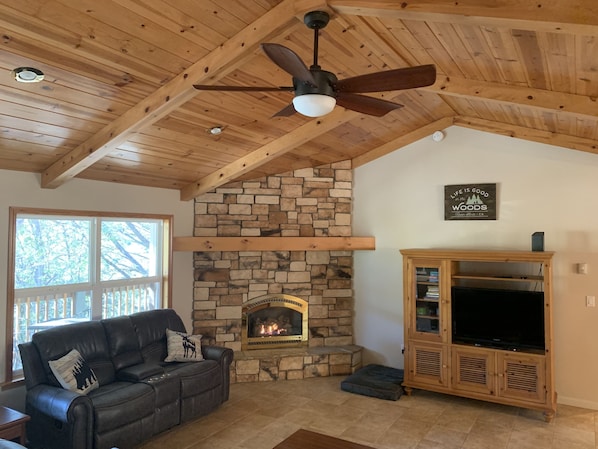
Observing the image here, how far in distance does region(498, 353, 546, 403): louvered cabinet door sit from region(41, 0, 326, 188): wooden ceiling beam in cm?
400

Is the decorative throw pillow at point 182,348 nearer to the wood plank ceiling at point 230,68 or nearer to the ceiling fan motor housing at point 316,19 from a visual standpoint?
the wood plank ceiling at point 230,68

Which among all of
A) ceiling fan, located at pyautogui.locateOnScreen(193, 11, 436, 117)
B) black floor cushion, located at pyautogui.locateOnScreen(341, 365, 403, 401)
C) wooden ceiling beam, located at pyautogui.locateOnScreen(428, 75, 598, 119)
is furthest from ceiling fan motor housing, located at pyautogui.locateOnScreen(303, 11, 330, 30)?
black floor cushion, located at pyautogui.locateOnScreen(341, 365, 403, 401)

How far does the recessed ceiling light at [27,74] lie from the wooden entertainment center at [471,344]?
13.2 ft

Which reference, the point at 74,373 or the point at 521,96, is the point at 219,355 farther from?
the point at 521,96

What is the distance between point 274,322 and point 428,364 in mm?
2146

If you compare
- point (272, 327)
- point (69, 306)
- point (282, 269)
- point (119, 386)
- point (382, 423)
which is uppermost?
point (282, 269)

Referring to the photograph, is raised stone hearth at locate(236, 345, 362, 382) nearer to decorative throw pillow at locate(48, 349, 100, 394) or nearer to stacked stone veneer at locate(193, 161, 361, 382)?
stacked stone veneer at locate(193, 161, 361, 382)

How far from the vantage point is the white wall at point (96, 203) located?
3988 mm

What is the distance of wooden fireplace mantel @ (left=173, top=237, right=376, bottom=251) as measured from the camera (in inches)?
221

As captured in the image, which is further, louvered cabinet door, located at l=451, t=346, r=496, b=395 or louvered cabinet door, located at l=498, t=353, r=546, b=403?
louvered cabinet door, located at l=451, t=346, r=496, b=395

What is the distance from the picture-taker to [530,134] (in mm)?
5066

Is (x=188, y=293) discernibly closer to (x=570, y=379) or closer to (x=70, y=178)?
(x=70, y=178)

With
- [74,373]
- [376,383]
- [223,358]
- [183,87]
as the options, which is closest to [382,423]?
[376,383]

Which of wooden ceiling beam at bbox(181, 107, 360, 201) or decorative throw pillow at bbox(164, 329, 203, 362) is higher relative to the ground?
wooden ceiling beam at bbox(181, 107, 360, 201)
